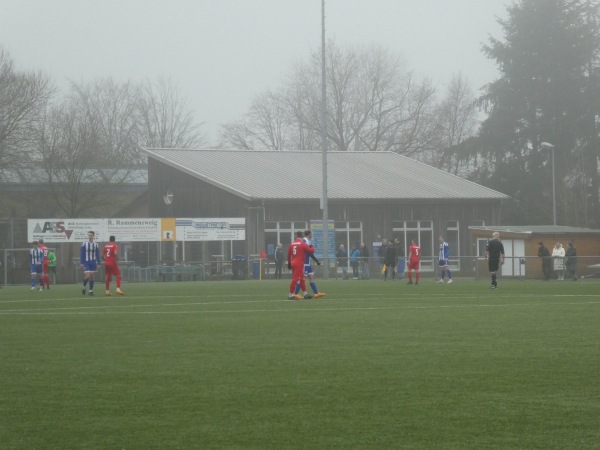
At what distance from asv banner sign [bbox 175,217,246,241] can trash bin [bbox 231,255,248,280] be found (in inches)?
58.5

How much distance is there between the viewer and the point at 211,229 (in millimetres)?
58125

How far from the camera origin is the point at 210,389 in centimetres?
1105

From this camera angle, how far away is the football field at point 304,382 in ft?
28.0

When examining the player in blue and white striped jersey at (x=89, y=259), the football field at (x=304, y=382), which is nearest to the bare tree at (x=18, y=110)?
the player in blue and white striped jersey at (x=89, y=259)

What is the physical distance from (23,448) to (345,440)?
2221mm

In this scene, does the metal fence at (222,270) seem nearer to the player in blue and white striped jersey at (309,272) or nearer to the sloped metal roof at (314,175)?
the sloped metal roof at (314,175)

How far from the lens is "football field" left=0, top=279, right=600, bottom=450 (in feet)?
28.0

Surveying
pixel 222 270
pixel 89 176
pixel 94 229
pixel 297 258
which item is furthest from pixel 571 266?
pixel 89 176

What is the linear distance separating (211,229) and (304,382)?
46.8 meters

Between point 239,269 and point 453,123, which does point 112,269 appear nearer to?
point 239,269

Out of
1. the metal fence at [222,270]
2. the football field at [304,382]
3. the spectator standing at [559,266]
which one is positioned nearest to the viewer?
the football field at [304,382]

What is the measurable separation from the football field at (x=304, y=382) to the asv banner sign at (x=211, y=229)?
3579 cm

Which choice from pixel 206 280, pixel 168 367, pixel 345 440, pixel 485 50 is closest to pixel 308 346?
pixel 168 367

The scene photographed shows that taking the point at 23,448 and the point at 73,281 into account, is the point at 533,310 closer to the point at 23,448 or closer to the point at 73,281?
the point at 23,448
